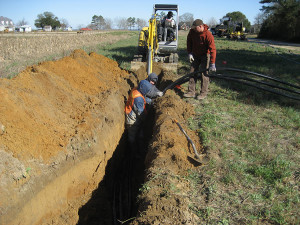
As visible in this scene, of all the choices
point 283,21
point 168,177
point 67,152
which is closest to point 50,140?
point 67,152

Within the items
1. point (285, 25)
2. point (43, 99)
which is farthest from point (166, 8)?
point (285, 25)

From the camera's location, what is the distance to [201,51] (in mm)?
7070

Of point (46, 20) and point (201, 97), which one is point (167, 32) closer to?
point (201, 97)

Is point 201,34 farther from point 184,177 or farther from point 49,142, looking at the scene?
point 49,142

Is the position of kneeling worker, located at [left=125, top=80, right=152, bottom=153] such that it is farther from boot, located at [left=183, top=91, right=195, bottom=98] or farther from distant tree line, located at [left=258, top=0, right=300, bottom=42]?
distant tree line, located at [left=258, top=0, right=300, bottom=42]

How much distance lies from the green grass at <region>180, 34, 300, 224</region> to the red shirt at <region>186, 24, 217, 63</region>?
1324 millimetres

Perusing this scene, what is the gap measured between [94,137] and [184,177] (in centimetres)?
211

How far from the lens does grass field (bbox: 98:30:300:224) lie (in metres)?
3.30

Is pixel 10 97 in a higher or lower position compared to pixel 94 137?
higher

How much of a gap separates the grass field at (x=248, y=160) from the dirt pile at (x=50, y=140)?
81.8 inches

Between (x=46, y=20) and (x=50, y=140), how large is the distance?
280 ft

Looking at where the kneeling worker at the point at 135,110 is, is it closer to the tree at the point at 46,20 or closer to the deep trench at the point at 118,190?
the deep trench at the point at 118,190

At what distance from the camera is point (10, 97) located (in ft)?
14.9

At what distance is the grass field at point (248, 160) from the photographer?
10.8 ft
